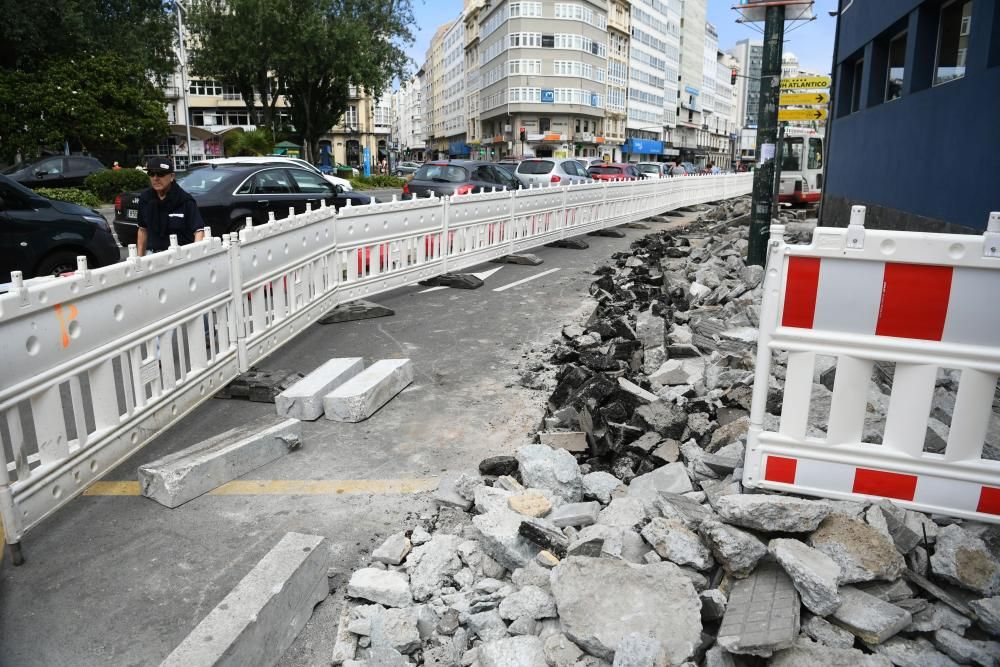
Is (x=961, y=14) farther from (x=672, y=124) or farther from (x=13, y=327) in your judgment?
(x=672, y=124)

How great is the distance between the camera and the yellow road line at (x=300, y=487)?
176 inches

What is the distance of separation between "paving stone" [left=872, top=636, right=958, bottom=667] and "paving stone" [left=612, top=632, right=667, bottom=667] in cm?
80

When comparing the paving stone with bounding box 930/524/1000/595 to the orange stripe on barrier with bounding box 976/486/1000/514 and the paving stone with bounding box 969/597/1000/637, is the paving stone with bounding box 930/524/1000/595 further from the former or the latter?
the orange stripe on barrier with bounding box 976/486/1000/514

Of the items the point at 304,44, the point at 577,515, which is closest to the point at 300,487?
the point at 577,515

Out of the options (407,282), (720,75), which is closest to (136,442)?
(407,282)

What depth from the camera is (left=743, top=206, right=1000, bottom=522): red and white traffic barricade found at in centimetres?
312

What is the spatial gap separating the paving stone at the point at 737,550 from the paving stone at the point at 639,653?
1.71ft

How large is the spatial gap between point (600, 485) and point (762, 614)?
150 cm

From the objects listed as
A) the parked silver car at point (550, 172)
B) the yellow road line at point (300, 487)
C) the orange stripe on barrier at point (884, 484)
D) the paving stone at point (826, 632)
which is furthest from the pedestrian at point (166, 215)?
the parked silver car at point (550, 172)

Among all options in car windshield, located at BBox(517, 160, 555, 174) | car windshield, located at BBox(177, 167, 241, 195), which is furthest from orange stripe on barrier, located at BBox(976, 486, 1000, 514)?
car windshield, located at BBox(517, 160, 555, 174)

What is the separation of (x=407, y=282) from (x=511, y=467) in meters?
6.78

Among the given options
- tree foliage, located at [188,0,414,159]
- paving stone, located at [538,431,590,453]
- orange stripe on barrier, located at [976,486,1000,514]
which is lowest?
paving stone, located at [538,431,590,453]

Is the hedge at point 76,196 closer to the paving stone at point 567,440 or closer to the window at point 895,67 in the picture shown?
the window at point 895,67

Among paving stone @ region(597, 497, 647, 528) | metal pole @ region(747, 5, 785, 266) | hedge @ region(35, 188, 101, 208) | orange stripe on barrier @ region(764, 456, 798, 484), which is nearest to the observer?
orange stripe on barrier @ region(764, 456, 798, 484)
